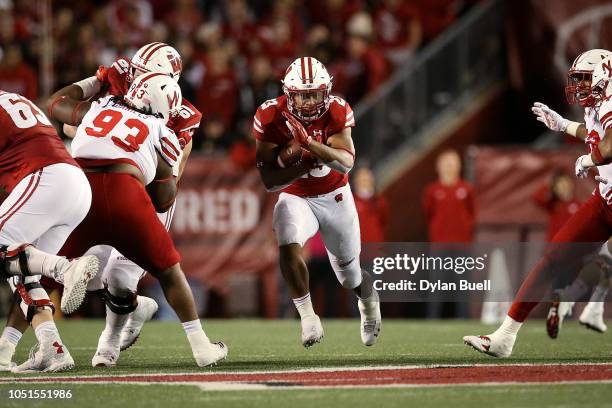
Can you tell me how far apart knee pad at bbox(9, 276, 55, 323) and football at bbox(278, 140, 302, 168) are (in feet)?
5.73

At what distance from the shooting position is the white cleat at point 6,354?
633cm

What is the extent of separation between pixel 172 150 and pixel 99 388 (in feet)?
4.86

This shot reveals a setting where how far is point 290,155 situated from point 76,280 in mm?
1825

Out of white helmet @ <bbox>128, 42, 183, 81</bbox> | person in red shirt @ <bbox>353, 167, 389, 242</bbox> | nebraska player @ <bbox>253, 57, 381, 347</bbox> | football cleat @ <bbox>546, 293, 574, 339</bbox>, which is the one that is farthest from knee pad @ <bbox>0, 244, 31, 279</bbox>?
person in red shirt @ <bbox>353, 167, 389, 242</bbox>

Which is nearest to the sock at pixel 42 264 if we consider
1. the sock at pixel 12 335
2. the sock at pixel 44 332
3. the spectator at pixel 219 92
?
the sock at pixel 44 332

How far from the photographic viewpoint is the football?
7094mm

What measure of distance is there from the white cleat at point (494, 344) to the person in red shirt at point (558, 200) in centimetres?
420

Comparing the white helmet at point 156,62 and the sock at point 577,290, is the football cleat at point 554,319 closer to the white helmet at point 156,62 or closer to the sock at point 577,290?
the sock at point 577,290

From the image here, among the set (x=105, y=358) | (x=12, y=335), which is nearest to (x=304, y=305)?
(x=105, y=358)

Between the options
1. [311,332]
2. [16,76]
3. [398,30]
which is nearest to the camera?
[311,332]

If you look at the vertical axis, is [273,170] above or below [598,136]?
below

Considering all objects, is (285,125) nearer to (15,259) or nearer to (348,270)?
(348,270)

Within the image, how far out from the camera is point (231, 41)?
13688 mm

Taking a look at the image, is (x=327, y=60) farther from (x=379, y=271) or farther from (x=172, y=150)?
(x=172, y=150)
